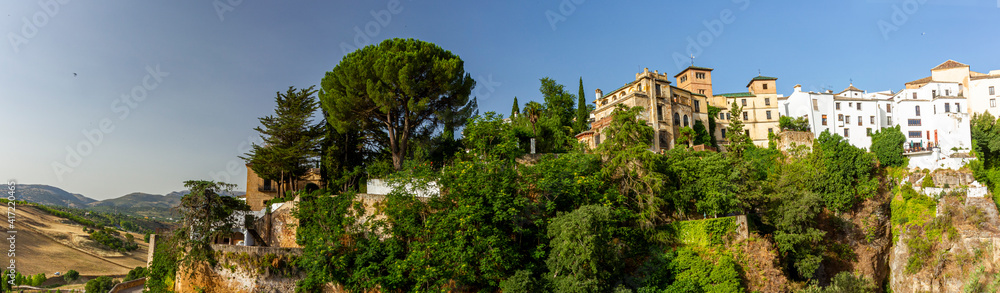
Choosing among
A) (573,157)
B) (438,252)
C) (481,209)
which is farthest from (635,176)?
(438,252)

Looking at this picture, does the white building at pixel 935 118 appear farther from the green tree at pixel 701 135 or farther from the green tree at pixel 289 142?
the green tree at pixel 289 142

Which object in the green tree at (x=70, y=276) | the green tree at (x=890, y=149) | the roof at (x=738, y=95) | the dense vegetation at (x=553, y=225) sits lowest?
the green tree at (x=70, y=276)

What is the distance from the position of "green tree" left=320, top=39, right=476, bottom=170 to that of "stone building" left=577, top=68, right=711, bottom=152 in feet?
41.1

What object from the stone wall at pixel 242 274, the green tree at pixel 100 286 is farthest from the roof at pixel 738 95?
the green tree at pixel 100 286

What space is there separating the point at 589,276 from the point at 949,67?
44008 mm

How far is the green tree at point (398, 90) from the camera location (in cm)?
2648

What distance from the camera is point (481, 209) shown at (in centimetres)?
2053

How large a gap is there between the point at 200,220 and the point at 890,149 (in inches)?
1654

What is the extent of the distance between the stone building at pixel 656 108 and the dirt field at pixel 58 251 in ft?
146

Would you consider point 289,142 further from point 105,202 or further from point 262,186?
point 105,202

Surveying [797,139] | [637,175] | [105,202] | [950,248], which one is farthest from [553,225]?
[105,202]

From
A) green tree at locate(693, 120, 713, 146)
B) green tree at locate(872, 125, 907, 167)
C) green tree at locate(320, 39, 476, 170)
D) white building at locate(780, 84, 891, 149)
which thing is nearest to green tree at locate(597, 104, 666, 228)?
green tree at locate(320, 39, 476, 170)

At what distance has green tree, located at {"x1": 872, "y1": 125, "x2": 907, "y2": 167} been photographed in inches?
1382

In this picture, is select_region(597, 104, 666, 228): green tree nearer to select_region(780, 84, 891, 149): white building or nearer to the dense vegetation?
the dense vegetation
